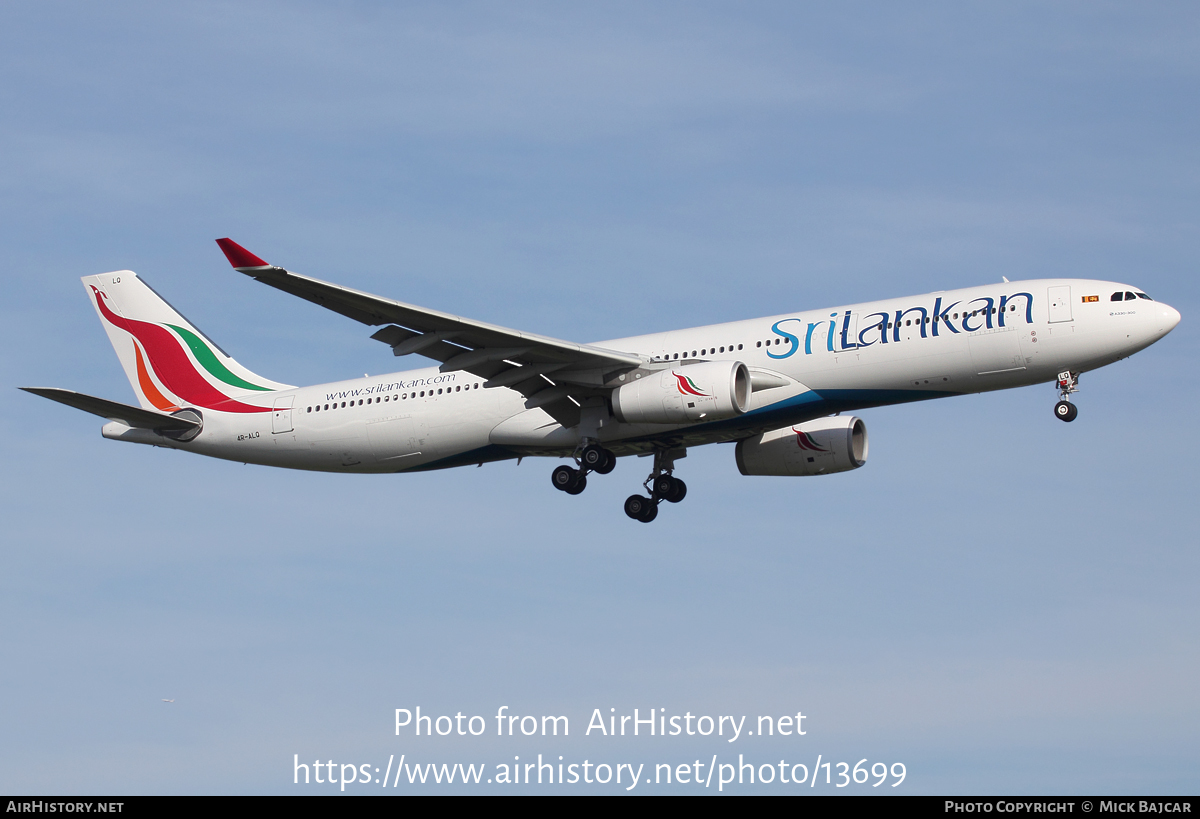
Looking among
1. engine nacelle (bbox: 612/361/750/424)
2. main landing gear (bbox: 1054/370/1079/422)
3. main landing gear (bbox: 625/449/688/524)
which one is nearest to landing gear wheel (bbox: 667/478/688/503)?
main landing gear (bbox: 625/449/688/524)

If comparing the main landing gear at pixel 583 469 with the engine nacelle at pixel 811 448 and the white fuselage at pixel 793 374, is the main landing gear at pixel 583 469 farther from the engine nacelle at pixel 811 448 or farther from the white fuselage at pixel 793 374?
the engine nacelle at pixel 811 448

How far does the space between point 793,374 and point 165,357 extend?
20.7 meters

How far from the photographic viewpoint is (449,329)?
35.6 m

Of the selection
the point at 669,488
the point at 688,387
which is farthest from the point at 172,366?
the point at 688,387

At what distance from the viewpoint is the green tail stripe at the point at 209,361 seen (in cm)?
4453

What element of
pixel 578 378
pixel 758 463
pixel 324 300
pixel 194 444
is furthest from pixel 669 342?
pixel 194 444

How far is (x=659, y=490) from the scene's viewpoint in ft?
137

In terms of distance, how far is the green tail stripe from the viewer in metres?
44.5

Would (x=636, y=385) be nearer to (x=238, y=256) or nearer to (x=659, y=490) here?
(x=659, y=490)

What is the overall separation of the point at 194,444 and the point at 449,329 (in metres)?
12.3
